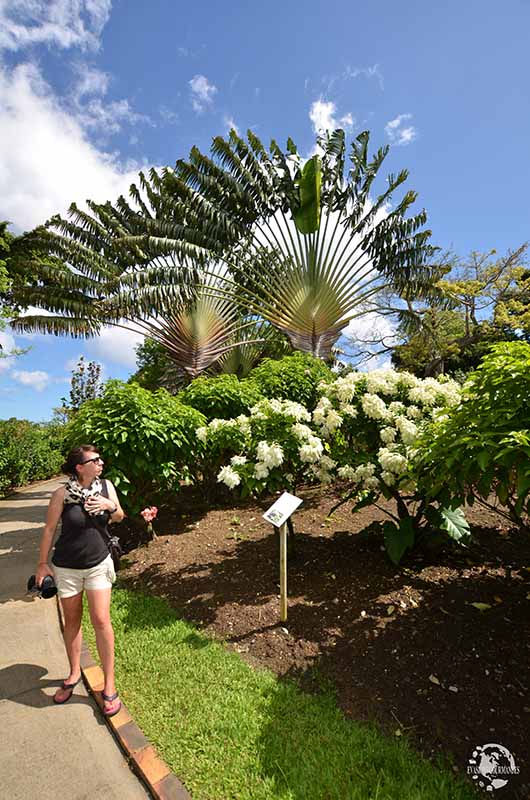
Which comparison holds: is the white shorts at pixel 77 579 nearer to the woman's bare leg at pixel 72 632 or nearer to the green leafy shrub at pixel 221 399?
the woman's bare leg at pixel 72 632

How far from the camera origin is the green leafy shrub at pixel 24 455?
1072 centimetres

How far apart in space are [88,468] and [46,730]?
1762 mm

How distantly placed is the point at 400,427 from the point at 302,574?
2.15 m

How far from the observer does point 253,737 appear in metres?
2.37

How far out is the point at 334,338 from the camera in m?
13.8

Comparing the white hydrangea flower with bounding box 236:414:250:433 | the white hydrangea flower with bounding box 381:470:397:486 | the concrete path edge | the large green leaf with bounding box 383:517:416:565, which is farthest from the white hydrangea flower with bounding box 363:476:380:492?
the concrete path edge

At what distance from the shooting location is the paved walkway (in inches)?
83.0

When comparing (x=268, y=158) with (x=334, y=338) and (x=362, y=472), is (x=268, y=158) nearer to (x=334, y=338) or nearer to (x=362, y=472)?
(x=334, y=338)

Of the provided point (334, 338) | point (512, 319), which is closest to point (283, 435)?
point (334, 338)

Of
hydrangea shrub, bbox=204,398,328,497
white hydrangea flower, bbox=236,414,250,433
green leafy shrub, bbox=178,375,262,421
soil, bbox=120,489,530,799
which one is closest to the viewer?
soil, bbox=120,489,530,799

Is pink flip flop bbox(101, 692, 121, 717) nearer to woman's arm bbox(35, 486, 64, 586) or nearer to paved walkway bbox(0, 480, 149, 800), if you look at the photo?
paved walkway bbox(0, 480, 149, 800)

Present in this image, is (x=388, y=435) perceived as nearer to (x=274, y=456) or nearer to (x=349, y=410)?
(x=349, y=410)

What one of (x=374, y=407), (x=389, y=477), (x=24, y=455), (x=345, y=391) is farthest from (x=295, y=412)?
(x=24, y=455)

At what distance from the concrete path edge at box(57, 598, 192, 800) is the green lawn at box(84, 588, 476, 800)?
0.05 meters
